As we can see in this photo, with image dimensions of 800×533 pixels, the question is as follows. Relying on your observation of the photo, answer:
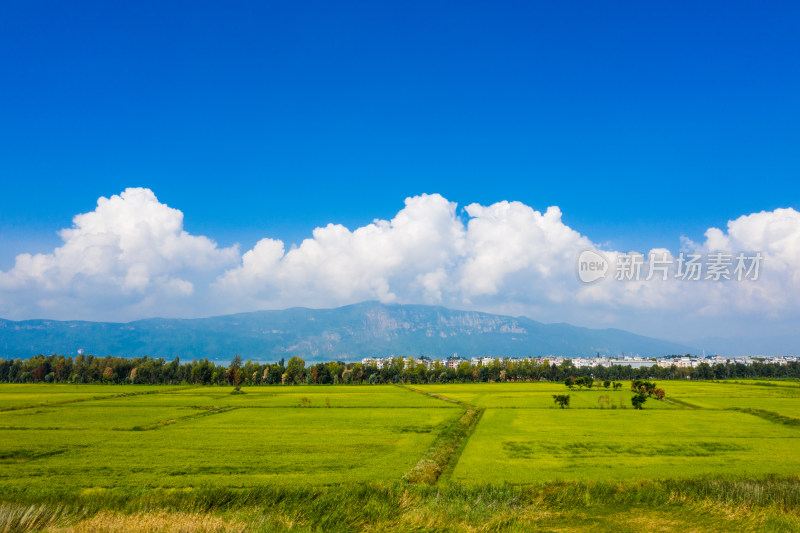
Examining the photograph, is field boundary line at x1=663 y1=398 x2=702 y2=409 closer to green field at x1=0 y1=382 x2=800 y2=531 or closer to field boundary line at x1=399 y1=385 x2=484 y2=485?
green field at x1=0 y1=382 x2=800 y2=531

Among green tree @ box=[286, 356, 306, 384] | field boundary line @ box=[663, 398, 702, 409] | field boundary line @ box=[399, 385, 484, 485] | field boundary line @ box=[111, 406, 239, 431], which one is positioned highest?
field boundary line @ box=[399, 385, 484, 485]

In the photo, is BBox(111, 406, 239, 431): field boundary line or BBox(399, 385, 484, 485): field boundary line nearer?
BBox(399, 385, 484, 485): field boundary line

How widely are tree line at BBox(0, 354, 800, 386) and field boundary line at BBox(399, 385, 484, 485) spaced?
81615 millimetres

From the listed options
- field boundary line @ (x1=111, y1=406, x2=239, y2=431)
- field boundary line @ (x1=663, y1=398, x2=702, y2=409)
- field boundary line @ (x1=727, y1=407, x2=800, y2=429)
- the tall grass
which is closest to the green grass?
field boundary line @ (x1=727, y1=407, x2=800, y2=429)

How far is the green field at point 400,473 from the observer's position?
1883 cm

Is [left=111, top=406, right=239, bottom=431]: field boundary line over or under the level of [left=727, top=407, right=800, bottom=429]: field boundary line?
under

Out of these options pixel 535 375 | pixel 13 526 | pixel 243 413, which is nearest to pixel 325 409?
pixel 243 413

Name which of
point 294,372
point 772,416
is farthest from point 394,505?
point 294,372

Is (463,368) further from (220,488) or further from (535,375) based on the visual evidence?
(220,488)

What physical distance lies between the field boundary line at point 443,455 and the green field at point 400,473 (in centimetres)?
19

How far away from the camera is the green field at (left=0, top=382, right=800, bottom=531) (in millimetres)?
18828

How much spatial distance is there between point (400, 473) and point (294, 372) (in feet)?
420

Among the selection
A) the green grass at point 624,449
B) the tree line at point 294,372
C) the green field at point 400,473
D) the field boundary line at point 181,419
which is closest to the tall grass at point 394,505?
the green field at point 400,473

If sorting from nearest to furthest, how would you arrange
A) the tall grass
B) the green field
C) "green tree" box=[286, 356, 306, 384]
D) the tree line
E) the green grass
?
the tall grass
the green field
the green grass
the tree line
"green tree" box=[286, 356, 306, 384]
